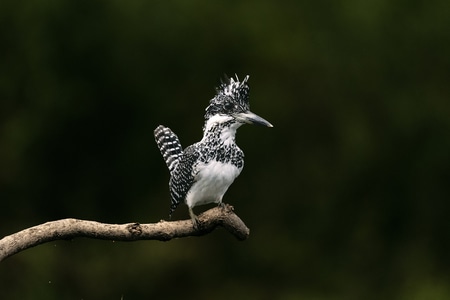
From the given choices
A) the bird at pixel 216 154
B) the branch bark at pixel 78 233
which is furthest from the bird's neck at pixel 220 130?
the branch bark at pixel 78 233

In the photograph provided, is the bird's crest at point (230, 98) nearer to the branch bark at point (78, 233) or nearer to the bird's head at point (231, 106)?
the bird's head at point (231, 106)

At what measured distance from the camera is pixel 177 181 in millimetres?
2768

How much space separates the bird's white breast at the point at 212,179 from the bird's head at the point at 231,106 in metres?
0.15

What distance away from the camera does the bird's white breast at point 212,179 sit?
8.75ft

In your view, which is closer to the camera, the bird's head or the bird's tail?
the bird's head

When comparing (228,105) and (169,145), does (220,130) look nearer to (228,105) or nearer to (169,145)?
(228,105)

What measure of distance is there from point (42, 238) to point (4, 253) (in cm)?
13

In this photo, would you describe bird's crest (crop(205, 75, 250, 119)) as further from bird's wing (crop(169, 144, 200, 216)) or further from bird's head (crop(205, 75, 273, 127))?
bird's wing (crop(169, 144, 200, 216))

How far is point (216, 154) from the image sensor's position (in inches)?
104

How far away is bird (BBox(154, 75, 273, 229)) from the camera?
258 cm

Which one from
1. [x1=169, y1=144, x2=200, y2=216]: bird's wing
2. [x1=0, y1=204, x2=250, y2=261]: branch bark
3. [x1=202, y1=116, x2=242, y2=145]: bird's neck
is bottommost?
[x1=0, y1=204, x2=250, y2=261]: branch bark

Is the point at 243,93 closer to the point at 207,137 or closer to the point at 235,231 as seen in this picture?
the point at 207,137

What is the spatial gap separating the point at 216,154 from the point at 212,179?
89mm

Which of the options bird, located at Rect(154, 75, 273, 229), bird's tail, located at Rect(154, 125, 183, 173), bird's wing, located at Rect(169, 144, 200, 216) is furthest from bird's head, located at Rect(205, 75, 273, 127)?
bird's tail, located at Rect(154, 125, 183, 173)
